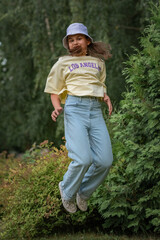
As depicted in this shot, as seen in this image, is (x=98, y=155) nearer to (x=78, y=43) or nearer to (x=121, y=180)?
(x=121, y=180)

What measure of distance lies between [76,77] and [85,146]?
718 mm

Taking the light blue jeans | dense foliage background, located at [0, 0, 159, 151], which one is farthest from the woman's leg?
dense foliage background, located at [0, 0, 159, 151]

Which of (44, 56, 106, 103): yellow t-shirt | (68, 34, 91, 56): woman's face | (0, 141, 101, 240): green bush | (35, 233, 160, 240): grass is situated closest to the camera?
(44, 56, 106, 103): yellow t-shirt

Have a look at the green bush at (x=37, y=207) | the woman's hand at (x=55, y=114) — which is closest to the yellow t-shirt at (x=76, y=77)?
the woman's hand at (x=55, y=114)

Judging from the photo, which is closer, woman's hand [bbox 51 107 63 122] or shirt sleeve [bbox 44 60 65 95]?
woman's hand [bbox 51 107 63 122]

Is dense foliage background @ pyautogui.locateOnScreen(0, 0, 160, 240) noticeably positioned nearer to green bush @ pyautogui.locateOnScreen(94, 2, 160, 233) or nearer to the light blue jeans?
green bush @ pyautogui.locateOnScreen(94, 2, 160, 233)

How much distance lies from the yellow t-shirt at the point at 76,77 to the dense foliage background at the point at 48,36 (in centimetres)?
265

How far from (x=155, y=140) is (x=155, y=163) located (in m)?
0.23

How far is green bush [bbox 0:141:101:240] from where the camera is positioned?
4.38 metres

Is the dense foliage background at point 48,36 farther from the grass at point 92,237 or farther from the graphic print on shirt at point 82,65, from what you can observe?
the grass at point 92,237

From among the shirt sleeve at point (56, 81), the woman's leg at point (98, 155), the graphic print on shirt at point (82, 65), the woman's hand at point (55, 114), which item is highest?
the graphic print on shirt at point (82, 65)

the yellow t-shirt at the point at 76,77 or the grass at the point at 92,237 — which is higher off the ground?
the yellow t-shirt at the point at 76,77

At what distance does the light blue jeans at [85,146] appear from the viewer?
352 centimetres

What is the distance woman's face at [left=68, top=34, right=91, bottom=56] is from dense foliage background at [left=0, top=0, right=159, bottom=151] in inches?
104
